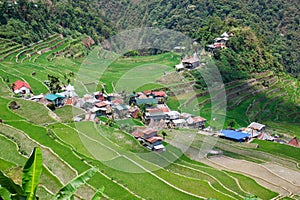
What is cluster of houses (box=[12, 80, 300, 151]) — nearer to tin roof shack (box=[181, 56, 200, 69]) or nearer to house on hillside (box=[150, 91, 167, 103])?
house on hillside (box=[150, 91, 167, 103])

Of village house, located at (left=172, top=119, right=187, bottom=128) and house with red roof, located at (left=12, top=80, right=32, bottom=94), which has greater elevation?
house with red roof, located at (left=12, top=80, right=32, bottom=94)

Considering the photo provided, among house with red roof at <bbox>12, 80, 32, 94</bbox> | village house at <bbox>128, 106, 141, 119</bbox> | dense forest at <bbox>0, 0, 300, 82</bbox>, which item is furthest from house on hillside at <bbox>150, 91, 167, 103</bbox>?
house with red roof at <bbox>12, 80, 32, 94</bbox>

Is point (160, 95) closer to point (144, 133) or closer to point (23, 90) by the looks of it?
point (23, 90)

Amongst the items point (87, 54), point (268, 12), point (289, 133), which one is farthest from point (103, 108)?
point (268, 12)

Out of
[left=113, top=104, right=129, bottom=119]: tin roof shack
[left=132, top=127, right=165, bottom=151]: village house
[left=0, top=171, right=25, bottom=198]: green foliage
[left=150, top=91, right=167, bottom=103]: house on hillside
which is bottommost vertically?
[left=150, top=91, right=167, bottom=103]: house on hillside

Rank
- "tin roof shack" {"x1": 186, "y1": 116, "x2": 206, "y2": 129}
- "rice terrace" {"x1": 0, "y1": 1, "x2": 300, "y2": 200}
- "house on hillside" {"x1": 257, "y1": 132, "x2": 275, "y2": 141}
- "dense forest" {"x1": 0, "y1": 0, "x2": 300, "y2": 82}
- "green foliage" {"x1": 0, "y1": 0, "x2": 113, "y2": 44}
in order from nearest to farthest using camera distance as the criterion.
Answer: "rice terrace" {"x1": 0, "y1": 1, "x2": 300, "y2": 200}
"tin roof shack" {"x1": 186, "y1": 116, "x2": 206, "y2": 129}
"house on hillside" {"x1": 257, "y1": 132, "x2": 275, "y2": 141}
"green foliage" {"x1": 0, "y1": 0, "x2": 113, "y2": 44}
"dense forest" {"x1": 0, "y1": 0, "x2": 300, "y2": 82}

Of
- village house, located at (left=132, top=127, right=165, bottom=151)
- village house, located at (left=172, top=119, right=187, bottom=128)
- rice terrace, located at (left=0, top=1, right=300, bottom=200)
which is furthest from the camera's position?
village house, located at (left=172, top=119, right=187, bottom=128)

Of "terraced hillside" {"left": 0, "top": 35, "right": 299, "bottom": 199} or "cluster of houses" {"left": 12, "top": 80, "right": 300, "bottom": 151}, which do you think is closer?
"terraced hillside" {"left": 0, "top": 35, "right": 299, "bottom": 199}

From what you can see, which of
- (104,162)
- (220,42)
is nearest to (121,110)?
(104,162)

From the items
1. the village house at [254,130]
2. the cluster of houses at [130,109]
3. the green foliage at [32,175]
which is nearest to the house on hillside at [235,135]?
the cluster of houses at [130,109]
